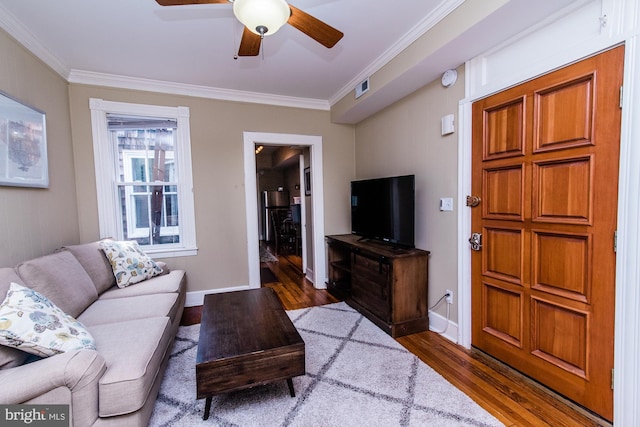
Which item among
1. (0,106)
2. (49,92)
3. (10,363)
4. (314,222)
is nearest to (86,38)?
(49,92)

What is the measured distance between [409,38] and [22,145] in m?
3.14

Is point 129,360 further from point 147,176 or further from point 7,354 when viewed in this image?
point 147,176

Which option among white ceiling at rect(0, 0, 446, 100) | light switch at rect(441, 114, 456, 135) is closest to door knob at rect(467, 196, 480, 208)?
light switch at rect(441, 114, 456, 135)

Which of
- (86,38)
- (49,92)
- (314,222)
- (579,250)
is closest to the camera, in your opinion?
(579,250)

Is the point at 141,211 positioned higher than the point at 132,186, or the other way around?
the point at 132,186

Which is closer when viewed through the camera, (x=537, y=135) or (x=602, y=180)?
(x=602, y=180)

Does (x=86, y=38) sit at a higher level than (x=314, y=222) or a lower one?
higher

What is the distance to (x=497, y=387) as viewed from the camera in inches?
73.8

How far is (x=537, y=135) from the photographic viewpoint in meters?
1.80

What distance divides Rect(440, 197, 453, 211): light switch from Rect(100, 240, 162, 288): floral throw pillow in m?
2.89

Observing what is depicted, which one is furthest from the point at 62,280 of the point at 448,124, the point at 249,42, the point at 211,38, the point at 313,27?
the point at 448,124

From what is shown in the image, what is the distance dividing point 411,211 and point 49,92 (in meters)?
3.57

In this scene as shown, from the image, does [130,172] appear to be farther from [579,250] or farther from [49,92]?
[579,250]

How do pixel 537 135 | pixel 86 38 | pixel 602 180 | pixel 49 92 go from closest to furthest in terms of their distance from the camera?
1. pixel 602 180
2. pixel 537 135
3. pixel 86 38
4. pixel 49 92
